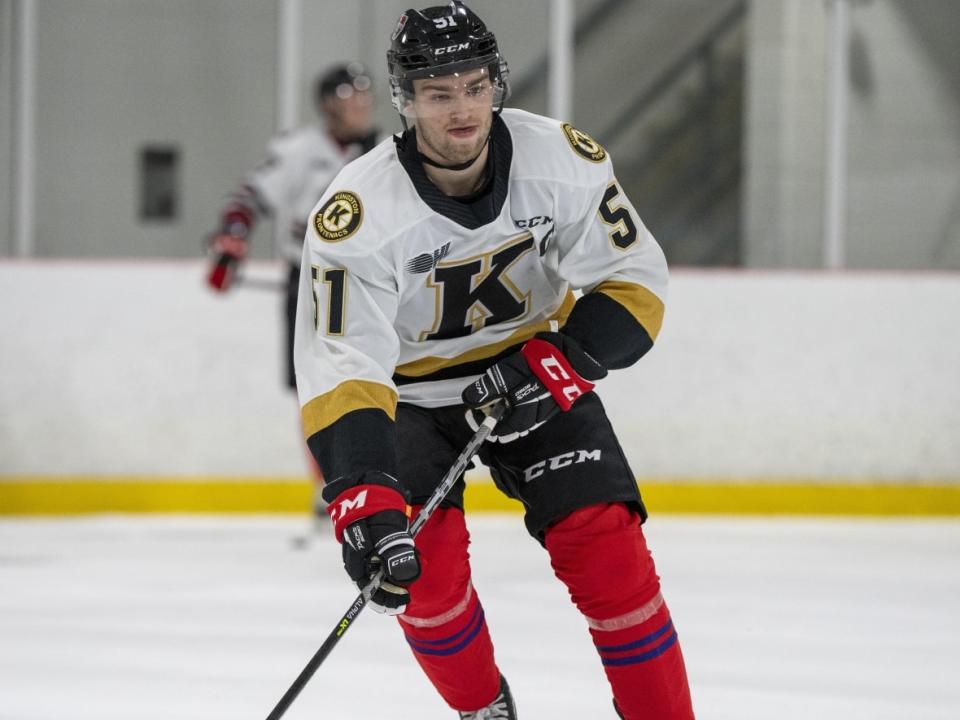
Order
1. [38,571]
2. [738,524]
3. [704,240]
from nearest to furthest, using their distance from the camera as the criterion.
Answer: [38,571]
[738,524]
[704,240]

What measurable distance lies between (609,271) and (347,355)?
0.39m

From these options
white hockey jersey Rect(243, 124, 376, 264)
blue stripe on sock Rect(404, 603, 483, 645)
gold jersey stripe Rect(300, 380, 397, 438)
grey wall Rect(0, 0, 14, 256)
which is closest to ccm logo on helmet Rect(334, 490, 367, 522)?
gold jersey stripe Rect(300, 380, 397, 438)

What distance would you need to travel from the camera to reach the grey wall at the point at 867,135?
522 centimetres

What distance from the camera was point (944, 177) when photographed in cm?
527

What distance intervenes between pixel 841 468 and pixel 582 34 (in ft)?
6.13

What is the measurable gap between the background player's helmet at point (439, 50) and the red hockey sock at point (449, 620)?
570 mm

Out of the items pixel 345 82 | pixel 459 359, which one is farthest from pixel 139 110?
pixel 459 359

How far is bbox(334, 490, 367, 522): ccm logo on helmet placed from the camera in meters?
1.68

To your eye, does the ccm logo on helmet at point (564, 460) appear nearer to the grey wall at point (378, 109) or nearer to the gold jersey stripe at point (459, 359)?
the gold jersey stripe at point (459, 359)

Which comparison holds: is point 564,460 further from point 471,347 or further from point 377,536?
point 377,536

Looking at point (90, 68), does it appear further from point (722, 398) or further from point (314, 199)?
point (722, 398)

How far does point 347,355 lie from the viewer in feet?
5.82

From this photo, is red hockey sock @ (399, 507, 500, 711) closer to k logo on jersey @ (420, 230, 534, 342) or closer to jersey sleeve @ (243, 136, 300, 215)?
k logo on jersey @ (420, 230, 534, 342)

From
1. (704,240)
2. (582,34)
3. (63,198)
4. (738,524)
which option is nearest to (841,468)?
(738,524)
